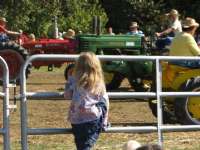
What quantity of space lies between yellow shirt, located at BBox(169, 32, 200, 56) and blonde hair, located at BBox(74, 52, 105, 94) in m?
3.33

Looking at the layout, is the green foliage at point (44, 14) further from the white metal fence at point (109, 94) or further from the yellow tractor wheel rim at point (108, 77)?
the white metal fence at point (109, 94)

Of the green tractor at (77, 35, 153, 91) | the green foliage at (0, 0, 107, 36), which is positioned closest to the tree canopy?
the green foliage at (0, 0, 107, 36)

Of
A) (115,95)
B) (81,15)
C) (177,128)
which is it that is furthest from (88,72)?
(81,15)

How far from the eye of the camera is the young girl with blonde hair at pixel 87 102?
7.90 meters

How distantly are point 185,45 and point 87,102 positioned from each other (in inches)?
141

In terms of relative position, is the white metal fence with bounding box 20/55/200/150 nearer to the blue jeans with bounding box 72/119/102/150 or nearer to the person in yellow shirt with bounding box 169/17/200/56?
the blue jeans with bounding box 72/119/102/150

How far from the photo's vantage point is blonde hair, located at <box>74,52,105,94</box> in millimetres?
7871

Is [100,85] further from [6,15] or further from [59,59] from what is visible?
[6,15]

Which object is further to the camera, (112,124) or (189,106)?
(112,124)

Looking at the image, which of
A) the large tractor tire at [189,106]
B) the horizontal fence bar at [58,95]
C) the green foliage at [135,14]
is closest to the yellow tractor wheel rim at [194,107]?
the large tractor tire at [189,106]

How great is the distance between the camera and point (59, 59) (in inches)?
328

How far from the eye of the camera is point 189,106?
34.5ft

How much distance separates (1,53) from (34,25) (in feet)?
71.6

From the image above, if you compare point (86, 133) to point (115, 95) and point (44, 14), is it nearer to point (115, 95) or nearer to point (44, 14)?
point (115, 95)
